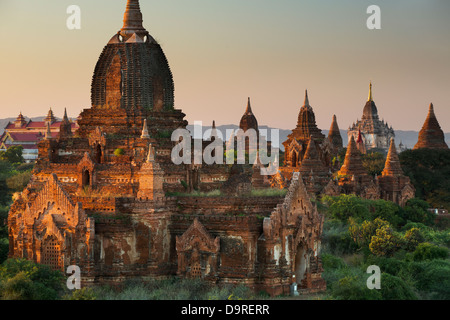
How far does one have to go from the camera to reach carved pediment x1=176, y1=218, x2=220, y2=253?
38781 mm

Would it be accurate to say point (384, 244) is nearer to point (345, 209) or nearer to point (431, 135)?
point (345, 209)

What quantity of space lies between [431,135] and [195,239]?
6961 centimetres

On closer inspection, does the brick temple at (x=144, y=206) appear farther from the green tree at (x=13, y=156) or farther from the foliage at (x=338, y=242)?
the green tree at (x=13, y=156)

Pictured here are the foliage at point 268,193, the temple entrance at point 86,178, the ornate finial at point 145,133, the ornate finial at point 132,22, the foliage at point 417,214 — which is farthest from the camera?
the foliage at point 417,214

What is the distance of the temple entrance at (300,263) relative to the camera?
133ft

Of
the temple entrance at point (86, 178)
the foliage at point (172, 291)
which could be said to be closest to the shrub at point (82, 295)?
the foliage at point (172, 291)

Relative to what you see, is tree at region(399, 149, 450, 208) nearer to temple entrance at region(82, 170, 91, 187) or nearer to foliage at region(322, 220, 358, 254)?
foliage at region(322, 220, 358, 254)

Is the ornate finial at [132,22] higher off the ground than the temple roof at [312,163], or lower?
higher

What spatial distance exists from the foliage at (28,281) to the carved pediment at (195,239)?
483 cm

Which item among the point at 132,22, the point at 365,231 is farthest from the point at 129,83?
the point at 365,231

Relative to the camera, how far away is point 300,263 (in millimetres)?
40594

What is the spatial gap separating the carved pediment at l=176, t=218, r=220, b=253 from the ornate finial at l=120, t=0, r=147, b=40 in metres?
12.1

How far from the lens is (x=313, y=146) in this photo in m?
74.1

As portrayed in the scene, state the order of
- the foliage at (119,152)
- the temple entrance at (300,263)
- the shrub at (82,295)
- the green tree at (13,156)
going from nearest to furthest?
the shrub at (82,295)
the temple entrance at (300,263)
the foliage at (119,152)
the green tree at (13,156)
